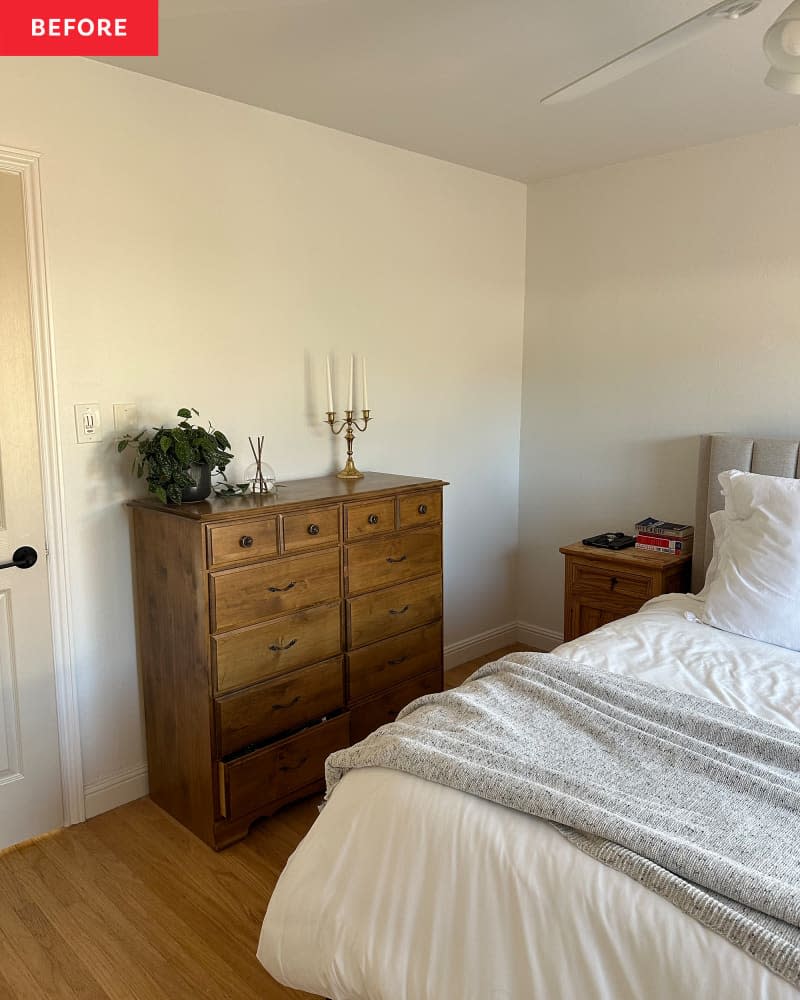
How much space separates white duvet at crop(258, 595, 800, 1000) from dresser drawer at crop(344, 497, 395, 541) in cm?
119

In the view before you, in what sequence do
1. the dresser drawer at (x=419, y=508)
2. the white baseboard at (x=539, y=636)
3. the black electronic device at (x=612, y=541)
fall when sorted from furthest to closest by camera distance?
the white baseboard at (x=539, y=636)
the black electronic device at (x=612, y=541)
the dresser drawer at (x=419, y=508)

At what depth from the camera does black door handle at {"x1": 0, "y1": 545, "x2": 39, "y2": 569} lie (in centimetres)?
239

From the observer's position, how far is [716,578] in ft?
8.49

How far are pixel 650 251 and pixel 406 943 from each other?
3.05 meters

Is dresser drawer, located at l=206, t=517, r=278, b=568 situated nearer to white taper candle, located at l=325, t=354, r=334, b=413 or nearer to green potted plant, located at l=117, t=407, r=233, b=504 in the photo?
green potted plant, located at l=117, t=407, r=233, b=504

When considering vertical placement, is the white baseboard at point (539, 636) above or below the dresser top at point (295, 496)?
below

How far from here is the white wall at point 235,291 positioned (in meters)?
2.43

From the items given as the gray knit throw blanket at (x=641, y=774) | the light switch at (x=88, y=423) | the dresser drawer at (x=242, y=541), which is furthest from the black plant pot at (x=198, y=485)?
the gray knit throw blanket at (x=641, y=774)

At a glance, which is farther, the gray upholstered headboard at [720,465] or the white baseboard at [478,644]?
the white baseboard at [478,644]

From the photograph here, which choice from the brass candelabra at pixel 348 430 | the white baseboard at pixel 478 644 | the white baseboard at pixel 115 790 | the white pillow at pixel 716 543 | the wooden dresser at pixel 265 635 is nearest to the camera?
the wooden dresser at pixel 265 635

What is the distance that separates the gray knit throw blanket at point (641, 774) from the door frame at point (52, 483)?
1.24 metres

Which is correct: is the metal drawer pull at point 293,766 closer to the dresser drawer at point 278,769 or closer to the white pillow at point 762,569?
the dresser drawer at point 278,769

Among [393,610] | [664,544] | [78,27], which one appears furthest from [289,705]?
[78,27]

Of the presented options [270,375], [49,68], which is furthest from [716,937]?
[49,68]
